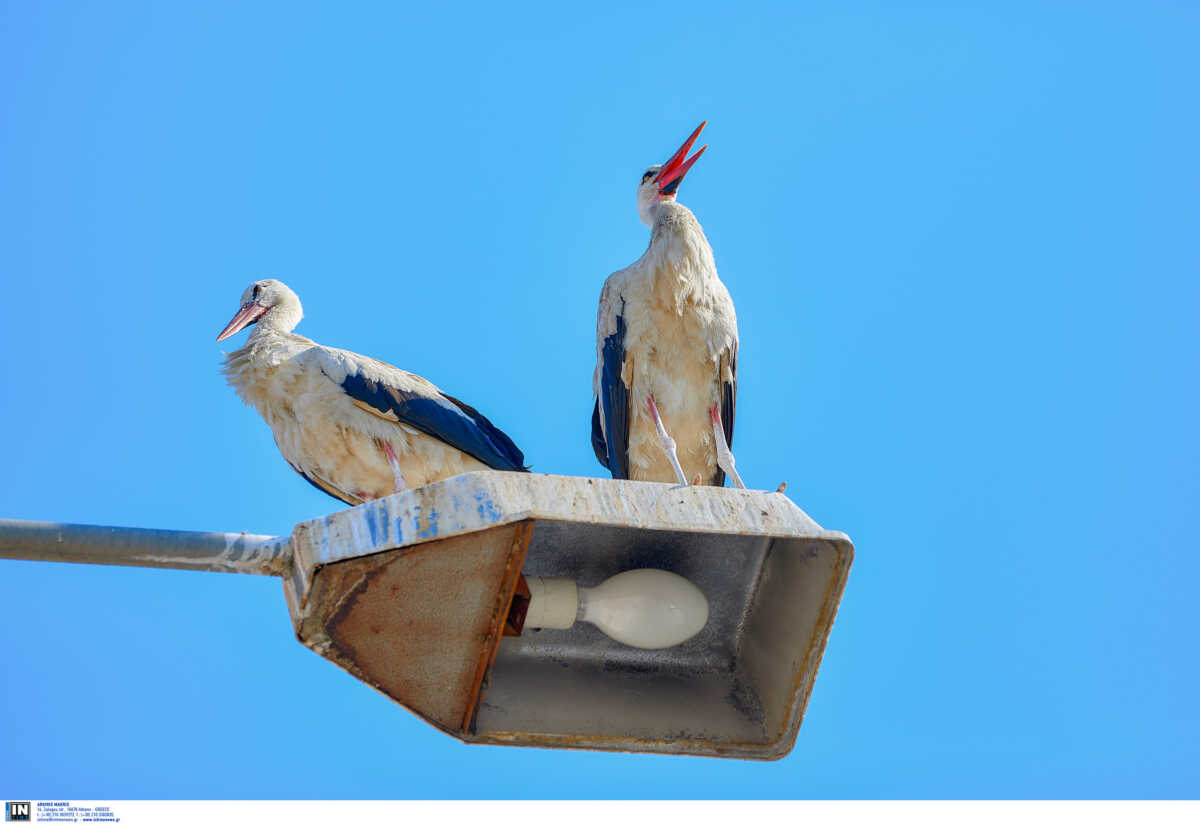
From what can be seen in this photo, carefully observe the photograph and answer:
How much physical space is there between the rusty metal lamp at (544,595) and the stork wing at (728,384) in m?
4.66

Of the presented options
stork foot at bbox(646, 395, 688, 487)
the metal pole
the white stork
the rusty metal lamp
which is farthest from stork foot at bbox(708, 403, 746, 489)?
the metal pole

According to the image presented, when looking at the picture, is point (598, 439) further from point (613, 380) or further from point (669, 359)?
point (669, 359)

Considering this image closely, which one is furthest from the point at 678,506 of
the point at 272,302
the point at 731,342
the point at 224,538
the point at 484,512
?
the point at 272,302

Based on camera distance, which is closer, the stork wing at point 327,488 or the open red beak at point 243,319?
the stork wing at point 327,488

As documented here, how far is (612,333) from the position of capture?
337 inches

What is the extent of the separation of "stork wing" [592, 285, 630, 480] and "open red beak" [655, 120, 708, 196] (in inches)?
48.0

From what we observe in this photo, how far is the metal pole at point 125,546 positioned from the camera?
306 cm

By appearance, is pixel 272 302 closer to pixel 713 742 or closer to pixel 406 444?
pixel 406 444

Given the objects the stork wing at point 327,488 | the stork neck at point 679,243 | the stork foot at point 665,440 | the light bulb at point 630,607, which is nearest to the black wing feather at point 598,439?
the stork foot at point 665,440

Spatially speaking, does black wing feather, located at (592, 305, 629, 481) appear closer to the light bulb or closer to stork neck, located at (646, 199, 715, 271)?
stork neck, located at (646, 199, 715, 271)

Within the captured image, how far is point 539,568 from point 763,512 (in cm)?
73

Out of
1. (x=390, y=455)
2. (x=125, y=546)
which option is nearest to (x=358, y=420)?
(x=390, y=455)

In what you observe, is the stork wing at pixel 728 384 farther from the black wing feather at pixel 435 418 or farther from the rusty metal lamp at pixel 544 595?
the rusty metal lamp at pixel 544 595

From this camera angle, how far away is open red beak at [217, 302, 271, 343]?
10.3 metres
